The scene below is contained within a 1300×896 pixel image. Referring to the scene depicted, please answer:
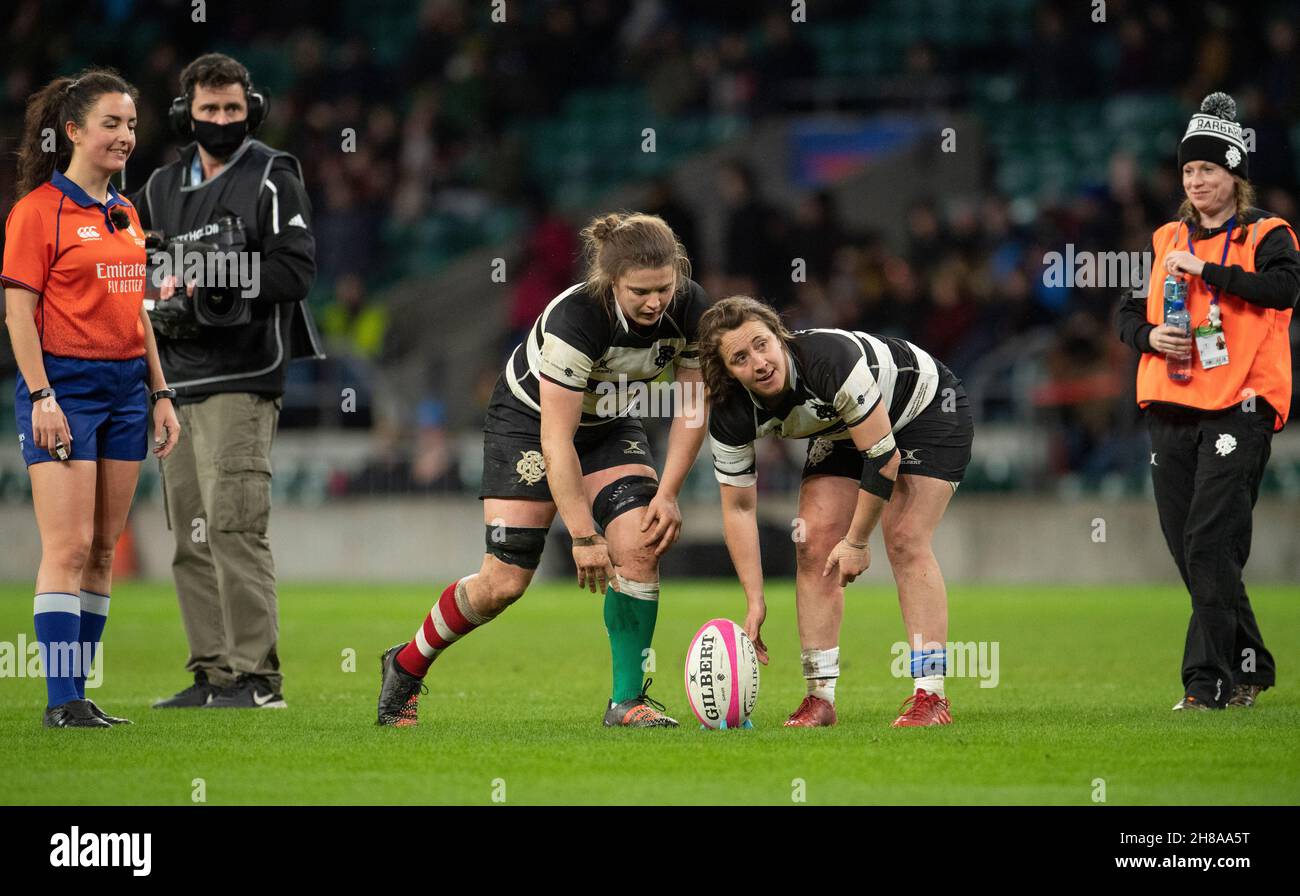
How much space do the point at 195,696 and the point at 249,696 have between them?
321 millimetres

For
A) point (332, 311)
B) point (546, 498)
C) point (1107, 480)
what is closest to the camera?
point (546, 498)

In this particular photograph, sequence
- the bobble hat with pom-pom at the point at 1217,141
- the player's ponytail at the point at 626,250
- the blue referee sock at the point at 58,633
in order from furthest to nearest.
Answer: the bobble hat with pom-pom at the point at 1217,141
the blue referee sock at the point at 58,633
the player's ponytail at the point at 626,250

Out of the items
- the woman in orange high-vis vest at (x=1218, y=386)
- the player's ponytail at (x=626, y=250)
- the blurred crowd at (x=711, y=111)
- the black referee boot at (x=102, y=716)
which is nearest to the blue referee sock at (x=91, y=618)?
the black referee boot at (x=102, y=716)

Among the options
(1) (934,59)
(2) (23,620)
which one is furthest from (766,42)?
(2) (23,620)

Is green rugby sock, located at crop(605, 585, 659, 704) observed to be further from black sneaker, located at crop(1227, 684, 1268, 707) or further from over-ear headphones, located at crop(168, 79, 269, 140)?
over-ear headphones, located at crop(168, 79, 269, 140)

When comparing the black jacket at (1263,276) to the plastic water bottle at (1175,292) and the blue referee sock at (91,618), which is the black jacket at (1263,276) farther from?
the blue referee sock at (91,618)

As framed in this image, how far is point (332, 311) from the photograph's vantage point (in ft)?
68.4

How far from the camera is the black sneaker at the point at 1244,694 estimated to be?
8055 mm

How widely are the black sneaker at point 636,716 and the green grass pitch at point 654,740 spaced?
125mm

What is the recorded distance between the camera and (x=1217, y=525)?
7.94m

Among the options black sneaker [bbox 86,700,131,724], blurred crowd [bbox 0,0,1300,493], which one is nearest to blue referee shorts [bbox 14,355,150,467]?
black sneaker [bbox 86,700,131,724]

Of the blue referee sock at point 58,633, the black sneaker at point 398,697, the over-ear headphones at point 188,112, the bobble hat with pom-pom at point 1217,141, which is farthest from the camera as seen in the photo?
the over-ear headphones at point 188,112
